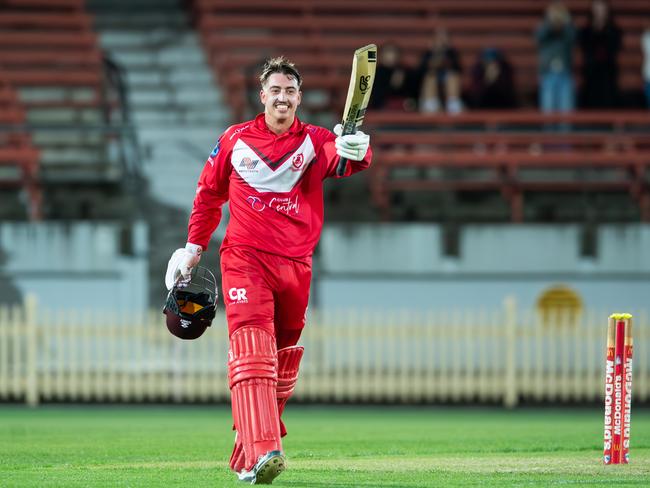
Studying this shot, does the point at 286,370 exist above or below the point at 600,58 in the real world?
below

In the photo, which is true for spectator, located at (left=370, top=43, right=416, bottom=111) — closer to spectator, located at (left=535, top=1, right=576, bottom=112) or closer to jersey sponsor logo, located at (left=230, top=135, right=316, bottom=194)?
spectator, located at (left=535, top=1, right=576, bottom=112)

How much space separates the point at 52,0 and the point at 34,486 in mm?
17277

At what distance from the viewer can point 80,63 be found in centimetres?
2153

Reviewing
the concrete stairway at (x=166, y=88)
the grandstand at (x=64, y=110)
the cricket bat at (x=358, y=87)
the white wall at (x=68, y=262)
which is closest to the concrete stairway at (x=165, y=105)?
the concrete stairway at (x=166, y=88)

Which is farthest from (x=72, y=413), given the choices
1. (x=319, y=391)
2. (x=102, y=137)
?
(x=102, y=137)

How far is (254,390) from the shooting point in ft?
26.8

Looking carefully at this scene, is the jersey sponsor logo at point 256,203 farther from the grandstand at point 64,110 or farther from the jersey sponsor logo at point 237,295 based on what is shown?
the grandstand at point 64,110

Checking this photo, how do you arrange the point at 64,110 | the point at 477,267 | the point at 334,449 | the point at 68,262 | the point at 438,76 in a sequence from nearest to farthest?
the point at 334,449 → the point at 68,262 → the point at 477,267 → the point at 438,76 → the point at 64,110

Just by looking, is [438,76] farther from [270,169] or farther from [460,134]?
[270,169]

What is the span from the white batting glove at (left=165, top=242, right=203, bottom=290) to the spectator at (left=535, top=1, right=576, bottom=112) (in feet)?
43.0

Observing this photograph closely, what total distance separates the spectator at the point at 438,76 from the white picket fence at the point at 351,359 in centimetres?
408

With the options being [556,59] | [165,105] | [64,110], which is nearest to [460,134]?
[556,59]

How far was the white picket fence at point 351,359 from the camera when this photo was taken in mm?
17672

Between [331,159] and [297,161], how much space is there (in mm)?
202
